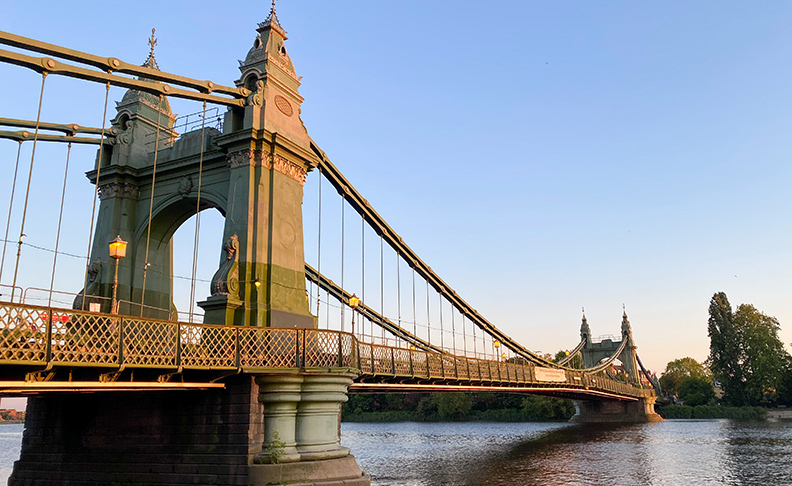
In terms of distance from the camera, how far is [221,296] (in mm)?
19719

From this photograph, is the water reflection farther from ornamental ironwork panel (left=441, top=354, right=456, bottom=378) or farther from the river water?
ornamental ironwork panel (left=441, top=354, right=456, bottom=378)

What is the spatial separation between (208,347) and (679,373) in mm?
123574

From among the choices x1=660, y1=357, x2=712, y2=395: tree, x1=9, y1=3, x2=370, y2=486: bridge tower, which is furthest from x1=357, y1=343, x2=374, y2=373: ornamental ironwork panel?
x1=660, y1=357, x2=712, y2=395: tree

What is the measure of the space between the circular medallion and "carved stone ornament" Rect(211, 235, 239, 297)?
5279 millimetres

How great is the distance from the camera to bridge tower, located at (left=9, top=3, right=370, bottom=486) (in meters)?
17.4

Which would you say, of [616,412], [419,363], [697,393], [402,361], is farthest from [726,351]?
[402,361]

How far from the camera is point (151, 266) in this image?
24594 mm

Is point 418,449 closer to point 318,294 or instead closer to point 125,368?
point 318,294

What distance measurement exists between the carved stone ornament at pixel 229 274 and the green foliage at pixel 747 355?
3110 inches

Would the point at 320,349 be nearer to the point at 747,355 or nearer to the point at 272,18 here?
the point at 272,18

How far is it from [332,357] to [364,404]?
87461 millimetres

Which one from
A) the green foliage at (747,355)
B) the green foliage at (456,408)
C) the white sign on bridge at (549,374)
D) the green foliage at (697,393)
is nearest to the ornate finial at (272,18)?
the white sign on bridge at (549,374)

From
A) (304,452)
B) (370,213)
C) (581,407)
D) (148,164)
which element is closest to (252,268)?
(304,452)

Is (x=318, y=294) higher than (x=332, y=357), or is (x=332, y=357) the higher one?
(x=318, y=294)
